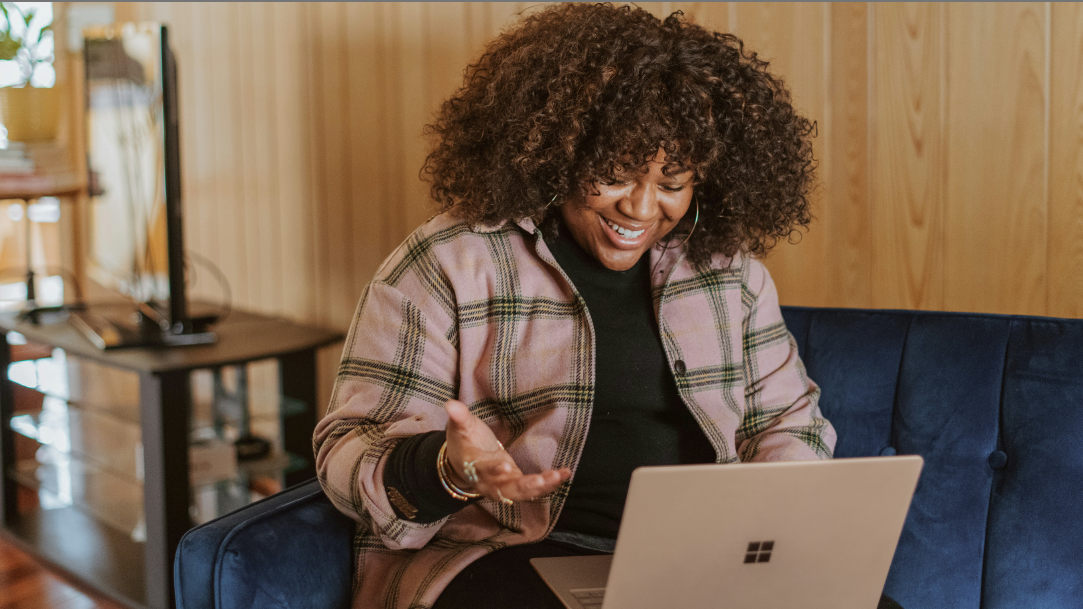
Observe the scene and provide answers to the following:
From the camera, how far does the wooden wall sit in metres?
1.38

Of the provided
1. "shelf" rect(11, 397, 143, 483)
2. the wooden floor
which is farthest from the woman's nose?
"shelf" rect(11, 397, 143, 483)

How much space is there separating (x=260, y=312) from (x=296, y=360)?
1.79 feet

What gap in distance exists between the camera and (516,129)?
45.4 inches

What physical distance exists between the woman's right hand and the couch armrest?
260mm

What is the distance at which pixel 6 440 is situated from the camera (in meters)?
2.47

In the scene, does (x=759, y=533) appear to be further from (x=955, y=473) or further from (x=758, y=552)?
(x=955, y=473)

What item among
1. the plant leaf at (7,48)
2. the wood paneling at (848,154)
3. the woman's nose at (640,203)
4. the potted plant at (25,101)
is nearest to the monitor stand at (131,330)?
the potted plant at (25,101)

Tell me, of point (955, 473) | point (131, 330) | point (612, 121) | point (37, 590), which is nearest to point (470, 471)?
point (612, 121)

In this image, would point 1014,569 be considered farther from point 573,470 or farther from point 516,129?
point 516,129

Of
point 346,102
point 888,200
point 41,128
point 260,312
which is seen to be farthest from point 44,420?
point 888,200

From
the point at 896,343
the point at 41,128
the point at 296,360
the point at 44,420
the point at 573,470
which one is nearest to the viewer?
the point at 573,470

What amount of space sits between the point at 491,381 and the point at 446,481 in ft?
0.80

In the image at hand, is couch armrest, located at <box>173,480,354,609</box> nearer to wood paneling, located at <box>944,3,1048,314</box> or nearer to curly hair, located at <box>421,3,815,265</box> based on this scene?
curly hair, located at <box>421,3,815,265</box>

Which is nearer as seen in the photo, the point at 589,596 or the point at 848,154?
the point at 589,596
